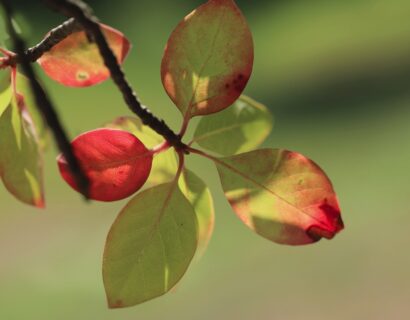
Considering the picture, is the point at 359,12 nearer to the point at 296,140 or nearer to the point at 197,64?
the point at 296,140

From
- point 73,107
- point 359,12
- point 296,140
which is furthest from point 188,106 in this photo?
point 359,12

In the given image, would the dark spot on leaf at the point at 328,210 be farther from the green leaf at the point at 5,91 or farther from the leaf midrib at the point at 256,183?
the green leaf at the point at 5,91

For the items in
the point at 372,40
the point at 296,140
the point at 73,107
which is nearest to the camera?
the point at 296,140

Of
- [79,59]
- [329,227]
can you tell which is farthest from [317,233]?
[79,59]

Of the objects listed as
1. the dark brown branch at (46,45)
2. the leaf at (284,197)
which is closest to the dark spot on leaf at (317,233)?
the leaf at (284,197)

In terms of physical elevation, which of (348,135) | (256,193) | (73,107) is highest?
(256,193)

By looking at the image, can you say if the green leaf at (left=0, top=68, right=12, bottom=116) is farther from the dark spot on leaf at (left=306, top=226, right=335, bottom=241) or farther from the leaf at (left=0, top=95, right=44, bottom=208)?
the dark spot on leaf at (left=306, top=226, right=335, bottom=241)

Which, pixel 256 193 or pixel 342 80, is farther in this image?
pixel 342 80
